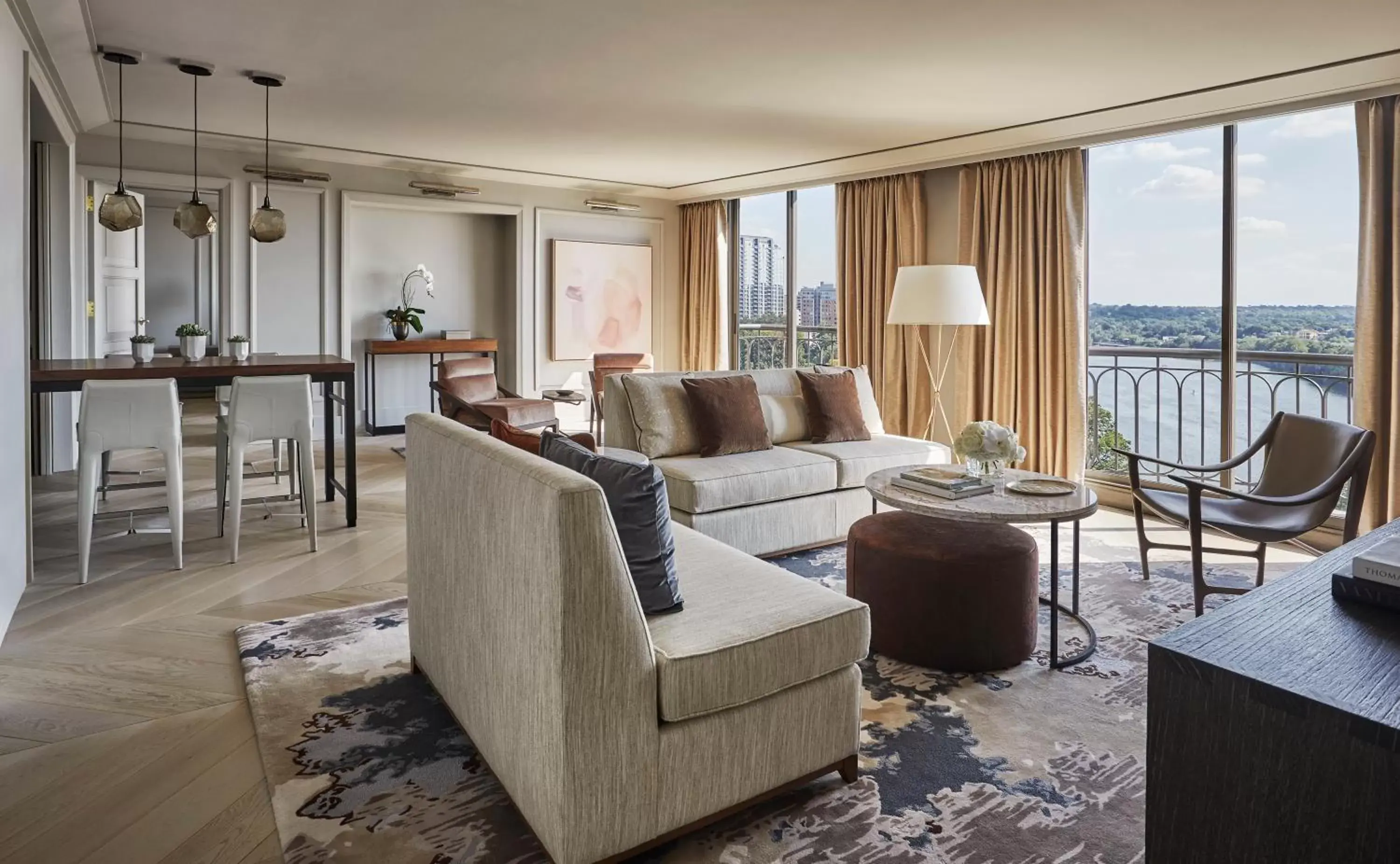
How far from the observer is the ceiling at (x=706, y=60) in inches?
133

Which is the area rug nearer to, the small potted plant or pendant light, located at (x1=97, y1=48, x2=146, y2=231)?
the small potted plant

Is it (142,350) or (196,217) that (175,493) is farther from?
(196,217)

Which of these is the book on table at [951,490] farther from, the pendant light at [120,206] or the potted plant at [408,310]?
the potted plant at [408,310]

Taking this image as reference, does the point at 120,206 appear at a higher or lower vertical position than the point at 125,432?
higher

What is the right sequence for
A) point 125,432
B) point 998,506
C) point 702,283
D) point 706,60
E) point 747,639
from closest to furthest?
point 747,639
point 998,506
point 125,432
point 706,60
point 702,283

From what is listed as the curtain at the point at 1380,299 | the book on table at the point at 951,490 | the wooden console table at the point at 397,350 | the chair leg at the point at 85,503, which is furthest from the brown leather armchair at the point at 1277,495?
the wooden console table at the point at 397,350

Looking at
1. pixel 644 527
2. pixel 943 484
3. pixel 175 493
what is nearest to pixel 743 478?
pixel 943 484

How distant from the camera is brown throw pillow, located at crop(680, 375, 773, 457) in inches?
166

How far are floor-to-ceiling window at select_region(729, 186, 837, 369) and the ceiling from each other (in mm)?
1881

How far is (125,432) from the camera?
12.0ft

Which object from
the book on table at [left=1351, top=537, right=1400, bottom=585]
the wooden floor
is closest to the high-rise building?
the wooden floor

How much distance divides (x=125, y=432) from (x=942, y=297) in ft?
12.4

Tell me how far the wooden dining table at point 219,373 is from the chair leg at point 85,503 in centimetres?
36

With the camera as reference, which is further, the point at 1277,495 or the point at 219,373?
the point at 219,373
